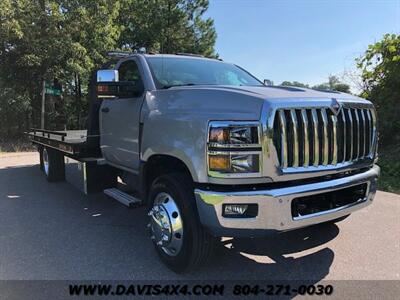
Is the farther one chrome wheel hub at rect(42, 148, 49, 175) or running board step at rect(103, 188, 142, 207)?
chrome wheel hub at rect(42, 148, 49, 175)

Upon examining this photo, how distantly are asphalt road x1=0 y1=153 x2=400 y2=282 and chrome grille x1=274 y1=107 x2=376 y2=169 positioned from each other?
3.75ft

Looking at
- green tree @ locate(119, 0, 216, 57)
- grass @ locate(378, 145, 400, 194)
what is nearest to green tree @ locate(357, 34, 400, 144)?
grass @ locate(378, 145, 400, 194)

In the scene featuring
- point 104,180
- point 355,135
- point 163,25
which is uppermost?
point 163,25

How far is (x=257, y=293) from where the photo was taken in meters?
3.55

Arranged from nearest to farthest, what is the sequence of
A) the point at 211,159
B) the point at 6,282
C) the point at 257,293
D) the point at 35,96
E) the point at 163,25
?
the point at 211,159 → the point at 257,293 → the point at 6,282 → the point at 35,96 → the point at 163,25

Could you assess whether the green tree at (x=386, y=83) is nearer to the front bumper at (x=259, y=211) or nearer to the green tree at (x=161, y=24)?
the front bumper at (x=259, y=211)

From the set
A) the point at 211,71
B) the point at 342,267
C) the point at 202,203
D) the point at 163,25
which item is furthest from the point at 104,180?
the point at 163,25

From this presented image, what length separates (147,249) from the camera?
15.1ft

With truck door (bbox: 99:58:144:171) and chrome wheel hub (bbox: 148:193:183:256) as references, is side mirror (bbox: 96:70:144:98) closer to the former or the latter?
truck door (bbox: 99:58:144:171)

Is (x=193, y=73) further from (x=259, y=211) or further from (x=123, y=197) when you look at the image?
(x=259, y=211)

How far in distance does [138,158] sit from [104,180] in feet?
4.06

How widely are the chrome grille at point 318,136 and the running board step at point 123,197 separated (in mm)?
2037

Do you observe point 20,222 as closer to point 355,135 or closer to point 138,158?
point 138,158

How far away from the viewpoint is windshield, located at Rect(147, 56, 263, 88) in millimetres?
4758
